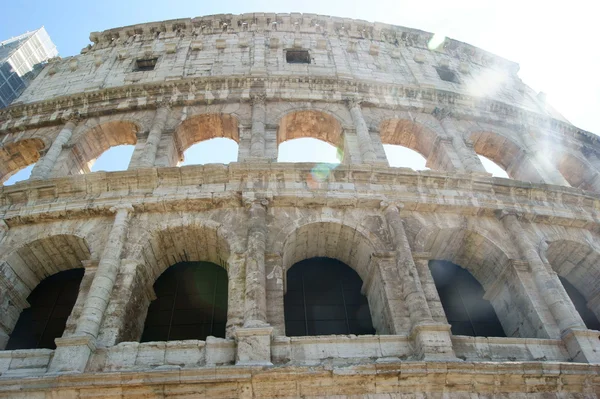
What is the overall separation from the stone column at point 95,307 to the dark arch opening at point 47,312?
174 centimetres

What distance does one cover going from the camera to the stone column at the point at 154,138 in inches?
449

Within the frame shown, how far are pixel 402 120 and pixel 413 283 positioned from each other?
260 inches

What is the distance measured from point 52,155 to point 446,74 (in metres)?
13.1

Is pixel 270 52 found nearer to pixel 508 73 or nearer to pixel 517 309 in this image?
pixel 508 73

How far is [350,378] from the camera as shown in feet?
22.0

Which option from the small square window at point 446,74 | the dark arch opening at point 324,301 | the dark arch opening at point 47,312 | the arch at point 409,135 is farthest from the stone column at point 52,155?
the small square window at point 446,74

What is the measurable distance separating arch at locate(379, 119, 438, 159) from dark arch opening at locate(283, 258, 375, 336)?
16.7ft

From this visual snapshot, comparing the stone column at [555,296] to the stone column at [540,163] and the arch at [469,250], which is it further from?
the stone column at [540,163]

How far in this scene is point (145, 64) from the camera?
1648cm

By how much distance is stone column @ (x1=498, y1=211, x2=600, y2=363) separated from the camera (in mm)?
7656

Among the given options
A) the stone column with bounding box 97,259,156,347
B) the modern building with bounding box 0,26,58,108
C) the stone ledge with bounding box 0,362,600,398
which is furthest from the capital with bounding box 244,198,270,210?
the modern building with bounding box 0,26,58,108

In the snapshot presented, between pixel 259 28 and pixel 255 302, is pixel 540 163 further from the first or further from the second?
pixel 259 28

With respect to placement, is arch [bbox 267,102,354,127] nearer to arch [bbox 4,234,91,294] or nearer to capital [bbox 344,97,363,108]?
capital [bbox 344,97,363,108]

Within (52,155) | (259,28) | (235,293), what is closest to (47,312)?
(235,293)
